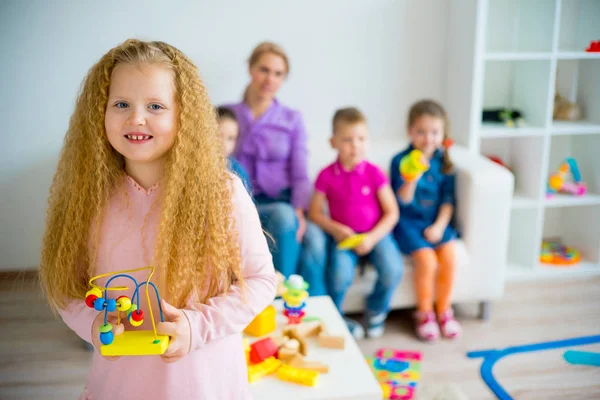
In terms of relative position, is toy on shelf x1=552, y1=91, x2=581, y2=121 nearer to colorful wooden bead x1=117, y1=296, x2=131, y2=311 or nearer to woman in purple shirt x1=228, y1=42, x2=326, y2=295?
woman in purple shirt x1=228, y1=42, x2=326, y2=295

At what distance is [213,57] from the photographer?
8.84ft

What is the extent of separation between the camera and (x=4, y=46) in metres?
2.58

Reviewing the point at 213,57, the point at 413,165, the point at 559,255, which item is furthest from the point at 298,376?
the point at 559,255

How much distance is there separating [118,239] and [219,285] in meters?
0.19

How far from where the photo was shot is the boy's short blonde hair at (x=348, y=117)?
2.24 metres

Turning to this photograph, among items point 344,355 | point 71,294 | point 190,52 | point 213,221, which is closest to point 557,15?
point 190,52

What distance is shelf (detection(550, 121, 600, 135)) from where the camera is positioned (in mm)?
2703

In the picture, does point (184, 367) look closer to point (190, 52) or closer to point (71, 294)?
point (71, 294)

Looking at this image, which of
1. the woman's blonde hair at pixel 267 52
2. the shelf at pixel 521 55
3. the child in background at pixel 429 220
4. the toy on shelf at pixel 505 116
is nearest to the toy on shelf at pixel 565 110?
the toy on shelf at pixel 505 116

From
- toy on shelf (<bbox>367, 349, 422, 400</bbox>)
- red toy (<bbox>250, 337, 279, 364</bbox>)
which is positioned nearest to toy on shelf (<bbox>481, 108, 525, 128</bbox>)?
toy on shelf (<bbox>367, 349, 422, 400</bbox>)

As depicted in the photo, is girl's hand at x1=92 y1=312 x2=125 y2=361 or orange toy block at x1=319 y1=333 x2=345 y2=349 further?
orange toy block at x1=319 y1=333 x2=345 y2=349

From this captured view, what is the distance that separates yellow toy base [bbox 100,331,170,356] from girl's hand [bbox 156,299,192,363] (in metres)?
0.01

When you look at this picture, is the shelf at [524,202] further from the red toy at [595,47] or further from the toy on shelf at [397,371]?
the toy on shelf at [397,371]

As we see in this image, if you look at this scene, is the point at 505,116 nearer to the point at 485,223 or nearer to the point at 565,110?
the point at 565,110
